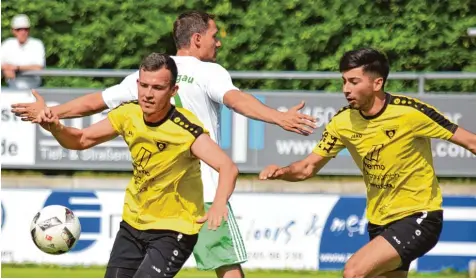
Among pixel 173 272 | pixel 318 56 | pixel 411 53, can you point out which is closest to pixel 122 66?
pixel 318 56

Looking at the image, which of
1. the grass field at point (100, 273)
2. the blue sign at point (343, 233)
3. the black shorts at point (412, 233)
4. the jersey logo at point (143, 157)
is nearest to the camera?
the jersey logo at point (143, 157)

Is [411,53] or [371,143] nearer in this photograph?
[371,143]

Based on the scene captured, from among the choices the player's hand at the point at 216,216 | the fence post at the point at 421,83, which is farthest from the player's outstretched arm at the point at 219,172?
the fence post at the point at 421,83

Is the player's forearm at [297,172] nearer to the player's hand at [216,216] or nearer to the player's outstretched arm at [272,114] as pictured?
the player's outstretched arm at [272,114]

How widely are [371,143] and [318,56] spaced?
7.11 meters

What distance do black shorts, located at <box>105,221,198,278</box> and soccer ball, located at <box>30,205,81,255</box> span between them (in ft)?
3.14

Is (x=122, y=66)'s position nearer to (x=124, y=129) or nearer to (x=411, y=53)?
(x=411, y=53)

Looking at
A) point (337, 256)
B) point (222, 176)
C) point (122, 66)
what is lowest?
point (337, 256)

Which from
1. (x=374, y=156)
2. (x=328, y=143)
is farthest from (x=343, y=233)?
(x=374, y=156)

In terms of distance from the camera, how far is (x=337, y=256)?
13.6 meters

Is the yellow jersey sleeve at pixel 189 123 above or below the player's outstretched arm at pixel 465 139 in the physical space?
above

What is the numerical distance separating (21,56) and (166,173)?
24.3 ft

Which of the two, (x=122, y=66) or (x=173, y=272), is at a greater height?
(x=122, y=66)

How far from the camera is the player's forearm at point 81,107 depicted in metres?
8.56
